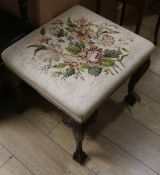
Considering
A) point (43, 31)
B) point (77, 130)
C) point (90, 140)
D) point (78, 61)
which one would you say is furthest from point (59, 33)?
point (90, 140)

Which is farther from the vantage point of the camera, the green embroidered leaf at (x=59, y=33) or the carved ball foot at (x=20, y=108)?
the carved ball foot at (x=20, y=108)

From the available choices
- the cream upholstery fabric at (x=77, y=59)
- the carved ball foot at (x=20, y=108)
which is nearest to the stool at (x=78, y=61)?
the cream upholstery fabric at (x=77, y=59)

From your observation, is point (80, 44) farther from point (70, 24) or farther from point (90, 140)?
point (90, 140)

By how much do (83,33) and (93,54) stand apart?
0.41 ft

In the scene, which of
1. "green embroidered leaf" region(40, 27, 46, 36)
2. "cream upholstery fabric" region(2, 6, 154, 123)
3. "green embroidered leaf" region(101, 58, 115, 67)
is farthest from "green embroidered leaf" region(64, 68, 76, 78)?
"green embroidered leaf" region(40, 27, 46, 36)

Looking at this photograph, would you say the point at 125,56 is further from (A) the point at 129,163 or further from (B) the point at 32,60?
(A) the point at 129,163

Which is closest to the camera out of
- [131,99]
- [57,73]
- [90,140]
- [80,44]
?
[57,73]

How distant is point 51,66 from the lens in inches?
42.9

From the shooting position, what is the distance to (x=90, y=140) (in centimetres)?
135

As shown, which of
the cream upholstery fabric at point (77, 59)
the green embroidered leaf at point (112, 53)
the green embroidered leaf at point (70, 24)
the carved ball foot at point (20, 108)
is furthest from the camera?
the carved ball foot at point (20, 108)

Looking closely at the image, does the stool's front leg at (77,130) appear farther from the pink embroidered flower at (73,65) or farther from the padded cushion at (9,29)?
the padded cushion at (9,29)

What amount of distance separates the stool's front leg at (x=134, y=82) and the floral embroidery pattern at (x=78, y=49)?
148 mm

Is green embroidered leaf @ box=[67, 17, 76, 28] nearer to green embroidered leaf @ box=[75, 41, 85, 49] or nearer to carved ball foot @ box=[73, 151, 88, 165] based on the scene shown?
green embroidered leaf @ box=[75, 41, 85, 49]

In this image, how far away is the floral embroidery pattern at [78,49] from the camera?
1.09m
